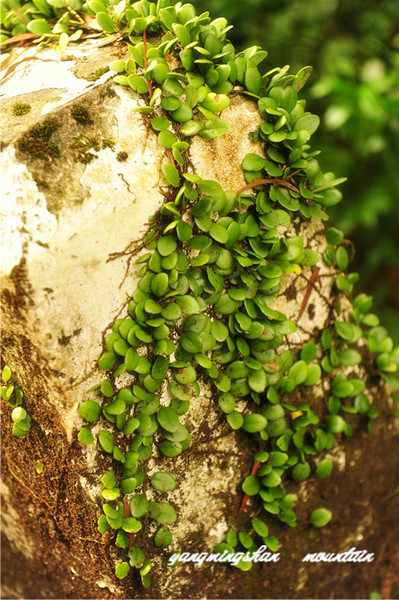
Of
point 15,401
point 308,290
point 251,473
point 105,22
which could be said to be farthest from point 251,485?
point 105,22

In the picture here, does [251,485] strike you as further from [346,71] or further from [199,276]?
[346,71]

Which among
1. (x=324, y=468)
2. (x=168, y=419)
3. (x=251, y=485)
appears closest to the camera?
(x=168, y=419)

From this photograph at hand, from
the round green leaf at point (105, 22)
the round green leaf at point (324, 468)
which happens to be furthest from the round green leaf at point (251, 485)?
the round green leaf at point (105, 22)

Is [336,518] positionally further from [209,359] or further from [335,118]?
[335,118]

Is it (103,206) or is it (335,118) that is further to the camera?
(335,118)

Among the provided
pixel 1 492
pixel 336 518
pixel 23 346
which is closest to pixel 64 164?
pixel 23 346

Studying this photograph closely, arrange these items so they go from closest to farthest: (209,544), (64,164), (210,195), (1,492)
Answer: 1. (64,164)
2. (210,195)
3. (209,544)
4. (1,492)
